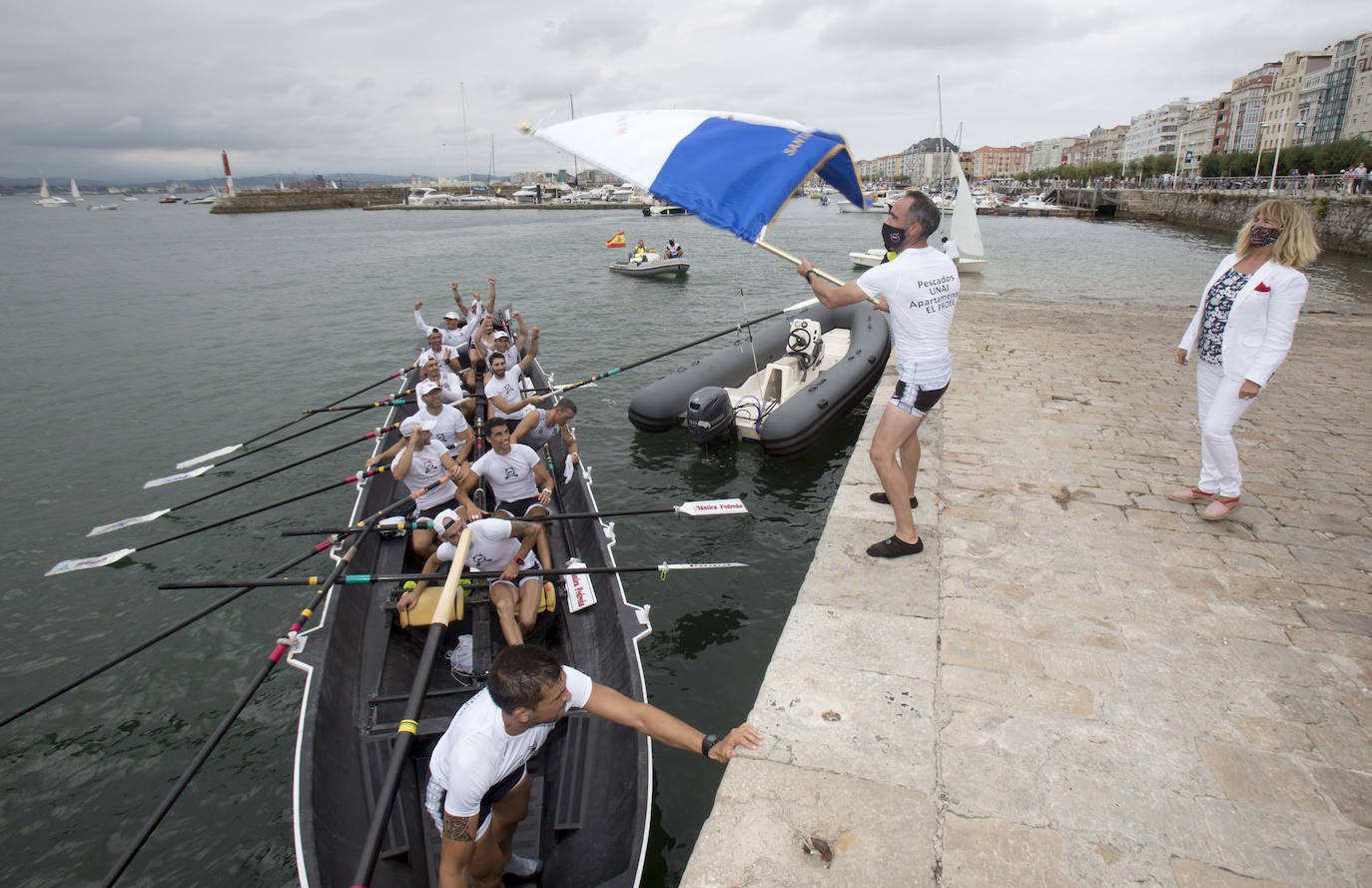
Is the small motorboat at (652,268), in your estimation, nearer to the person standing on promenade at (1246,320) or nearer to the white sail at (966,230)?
the white sail at (966,230)

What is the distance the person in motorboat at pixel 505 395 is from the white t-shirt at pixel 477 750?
623cm

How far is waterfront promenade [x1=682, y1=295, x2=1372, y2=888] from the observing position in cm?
272

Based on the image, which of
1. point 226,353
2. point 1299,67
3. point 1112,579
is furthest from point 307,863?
point 1299,67

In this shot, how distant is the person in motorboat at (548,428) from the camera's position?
25.9 ft

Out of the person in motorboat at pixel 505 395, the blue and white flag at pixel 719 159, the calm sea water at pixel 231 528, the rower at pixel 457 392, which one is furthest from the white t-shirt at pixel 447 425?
the blue and white flag at pixel 719 159

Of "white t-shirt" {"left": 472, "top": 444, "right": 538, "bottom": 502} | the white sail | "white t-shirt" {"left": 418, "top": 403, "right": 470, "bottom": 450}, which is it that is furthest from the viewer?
the white sail

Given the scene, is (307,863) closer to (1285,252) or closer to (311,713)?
(311,713)

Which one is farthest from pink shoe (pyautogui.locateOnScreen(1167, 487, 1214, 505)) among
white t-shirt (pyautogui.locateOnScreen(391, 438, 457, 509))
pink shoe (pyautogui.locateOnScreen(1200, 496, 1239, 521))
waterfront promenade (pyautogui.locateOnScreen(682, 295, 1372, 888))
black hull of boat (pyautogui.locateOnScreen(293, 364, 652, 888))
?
white t-shirt (pyautogui.locateOnScreen(391, 438, 457, 509))

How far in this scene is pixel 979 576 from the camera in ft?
15.0

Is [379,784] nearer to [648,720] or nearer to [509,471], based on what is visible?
[648,720]

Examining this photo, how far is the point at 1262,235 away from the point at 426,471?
24.4 feet

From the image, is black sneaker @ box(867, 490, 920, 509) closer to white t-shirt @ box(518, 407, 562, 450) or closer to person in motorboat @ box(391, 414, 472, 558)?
person in motorboat @ box(391, 414, 472, 558)

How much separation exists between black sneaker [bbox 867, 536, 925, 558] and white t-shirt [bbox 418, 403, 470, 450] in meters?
4.98

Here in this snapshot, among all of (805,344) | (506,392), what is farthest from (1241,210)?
(506,392)
